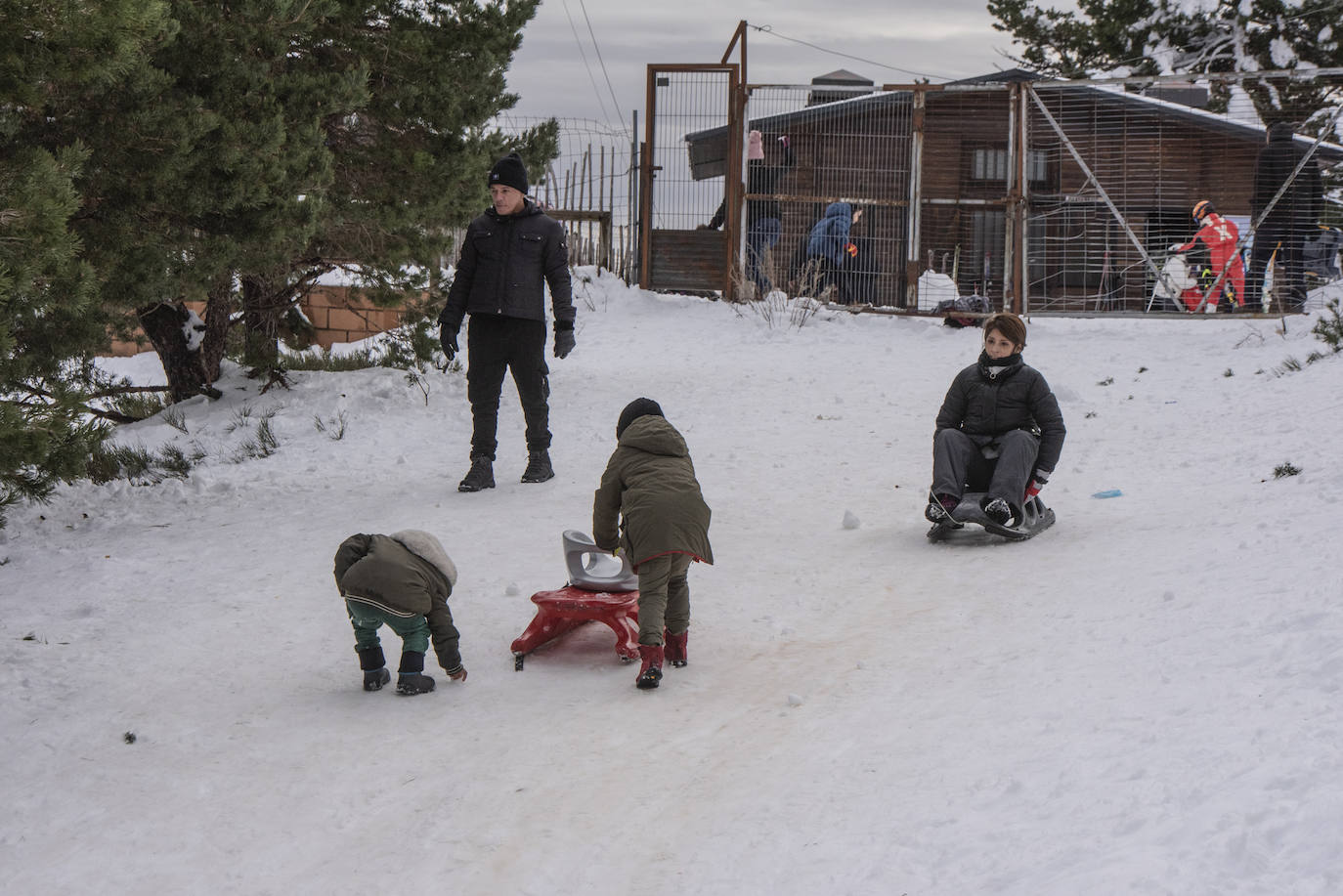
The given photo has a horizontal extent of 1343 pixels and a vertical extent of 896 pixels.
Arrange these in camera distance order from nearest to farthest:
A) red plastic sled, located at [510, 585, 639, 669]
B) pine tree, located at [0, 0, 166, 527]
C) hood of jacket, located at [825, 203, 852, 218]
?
pine tree, located at [0, 0, 166, 527] < red plastic sled, located at [510, 585, 639, 669] < hood of jacket, located at [825, 203, 852, 218]

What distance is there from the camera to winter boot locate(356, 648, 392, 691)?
4.61 meters

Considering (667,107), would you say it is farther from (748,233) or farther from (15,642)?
(15,642)

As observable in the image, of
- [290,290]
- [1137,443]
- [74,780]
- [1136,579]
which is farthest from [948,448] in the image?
[290,290]

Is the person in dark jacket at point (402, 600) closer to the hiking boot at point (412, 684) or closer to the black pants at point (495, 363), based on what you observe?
the hiking boot at point (412, 684)

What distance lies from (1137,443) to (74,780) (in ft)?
23.9

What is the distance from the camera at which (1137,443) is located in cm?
891

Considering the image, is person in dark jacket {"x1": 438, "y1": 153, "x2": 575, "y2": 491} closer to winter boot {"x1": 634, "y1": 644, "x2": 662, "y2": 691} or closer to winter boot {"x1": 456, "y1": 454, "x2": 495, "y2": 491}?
winter boot {"x1": 456, "y1": 454, "x2": 495, "y2": 491}

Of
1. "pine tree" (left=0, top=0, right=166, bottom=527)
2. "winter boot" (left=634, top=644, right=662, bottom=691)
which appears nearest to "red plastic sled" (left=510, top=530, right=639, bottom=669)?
"winter boot" (left=634, top=644, right=662, bottom=691)

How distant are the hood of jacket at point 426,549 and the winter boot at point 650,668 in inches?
30.2

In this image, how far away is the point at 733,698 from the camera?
4.49 meters

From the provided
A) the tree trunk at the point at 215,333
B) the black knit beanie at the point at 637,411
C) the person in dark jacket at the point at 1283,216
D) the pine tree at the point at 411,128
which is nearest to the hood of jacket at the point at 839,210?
the person in dark jacket at the point at 1283,216

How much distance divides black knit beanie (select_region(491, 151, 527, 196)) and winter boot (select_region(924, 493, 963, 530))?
3.24 meters

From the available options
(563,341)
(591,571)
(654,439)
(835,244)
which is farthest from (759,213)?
(654,439)

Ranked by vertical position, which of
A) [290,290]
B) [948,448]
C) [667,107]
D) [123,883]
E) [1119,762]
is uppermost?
[667,107]
